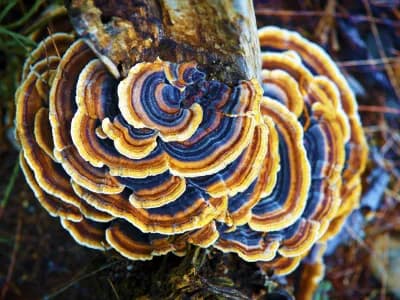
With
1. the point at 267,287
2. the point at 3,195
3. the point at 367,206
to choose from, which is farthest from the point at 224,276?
the point at 3,195

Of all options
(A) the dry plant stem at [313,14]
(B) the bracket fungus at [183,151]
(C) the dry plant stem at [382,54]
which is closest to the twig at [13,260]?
(B) the bracket fungus at [183,151]

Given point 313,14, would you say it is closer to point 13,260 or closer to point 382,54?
point 382,54

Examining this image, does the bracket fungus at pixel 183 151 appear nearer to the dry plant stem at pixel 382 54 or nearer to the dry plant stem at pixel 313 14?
the dry plant stem at pixel 313 14

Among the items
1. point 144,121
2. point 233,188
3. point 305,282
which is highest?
point 144,121

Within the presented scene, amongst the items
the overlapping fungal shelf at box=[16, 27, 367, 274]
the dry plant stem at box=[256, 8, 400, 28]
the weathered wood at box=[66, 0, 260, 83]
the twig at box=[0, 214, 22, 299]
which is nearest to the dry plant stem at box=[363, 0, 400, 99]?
the dry plant stem at box=[256, 8, 400, 28]

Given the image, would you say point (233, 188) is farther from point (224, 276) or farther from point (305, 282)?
point (305, 282)

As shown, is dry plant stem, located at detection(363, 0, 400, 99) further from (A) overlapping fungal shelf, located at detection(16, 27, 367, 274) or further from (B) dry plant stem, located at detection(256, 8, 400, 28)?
(A) overlapping fungal shelf, located at detection(16, 27, 367, 274)

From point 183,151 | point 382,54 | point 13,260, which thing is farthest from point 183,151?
point 382,54
